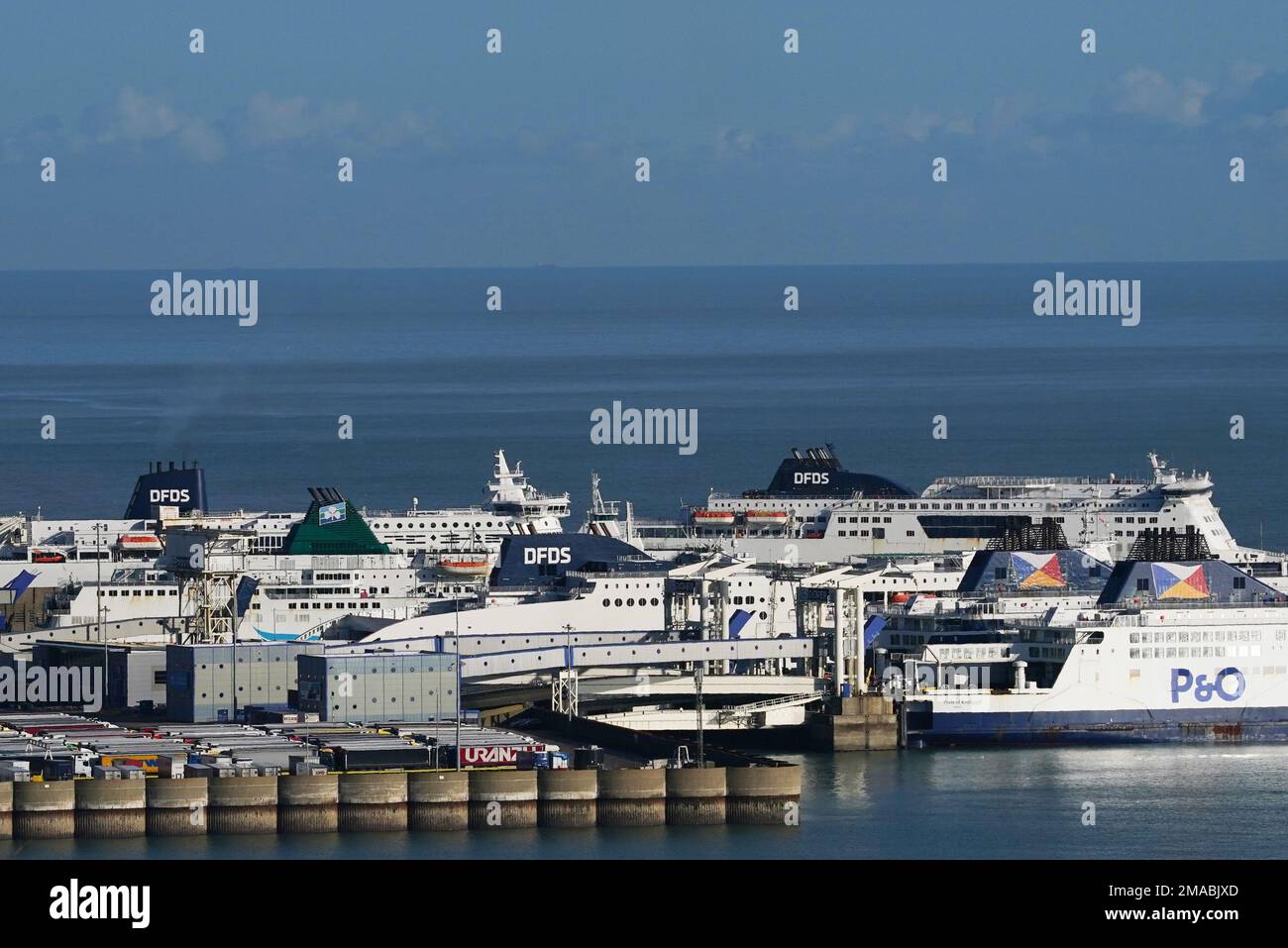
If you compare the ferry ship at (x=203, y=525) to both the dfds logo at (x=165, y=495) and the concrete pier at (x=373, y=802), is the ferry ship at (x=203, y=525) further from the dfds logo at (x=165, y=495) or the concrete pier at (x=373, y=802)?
the concrete pier at (x=373, y=802)

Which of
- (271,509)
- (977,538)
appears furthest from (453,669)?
(271,509)

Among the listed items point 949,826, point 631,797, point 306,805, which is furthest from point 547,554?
point 306,805

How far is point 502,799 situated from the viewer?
39.6 m

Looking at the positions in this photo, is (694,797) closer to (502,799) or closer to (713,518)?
(502,799)

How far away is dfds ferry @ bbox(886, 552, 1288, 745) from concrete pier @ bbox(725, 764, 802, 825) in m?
9.48

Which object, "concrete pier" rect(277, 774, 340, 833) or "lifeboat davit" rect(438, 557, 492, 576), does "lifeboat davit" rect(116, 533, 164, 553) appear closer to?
"lifeboat davit" rect(438, 557, 492, 576)

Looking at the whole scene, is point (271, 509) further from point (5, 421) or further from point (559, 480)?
point (5, 421)

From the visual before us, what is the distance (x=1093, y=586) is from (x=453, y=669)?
12.7 m

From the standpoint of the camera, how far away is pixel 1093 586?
2167 inches

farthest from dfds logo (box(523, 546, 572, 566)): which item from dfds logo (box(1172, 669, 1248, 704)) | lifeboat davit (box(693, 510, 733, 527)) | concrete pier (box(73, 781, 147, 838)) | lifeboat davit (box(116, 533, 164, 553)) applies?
concrete pier (box(73, 781, 147, 838))

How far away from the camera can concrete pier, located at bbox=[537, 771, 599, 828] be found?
39500 mm

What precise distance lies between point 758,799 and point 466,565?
80.1ft

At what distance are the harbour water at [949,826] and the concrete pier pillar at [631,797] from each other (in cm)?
30
